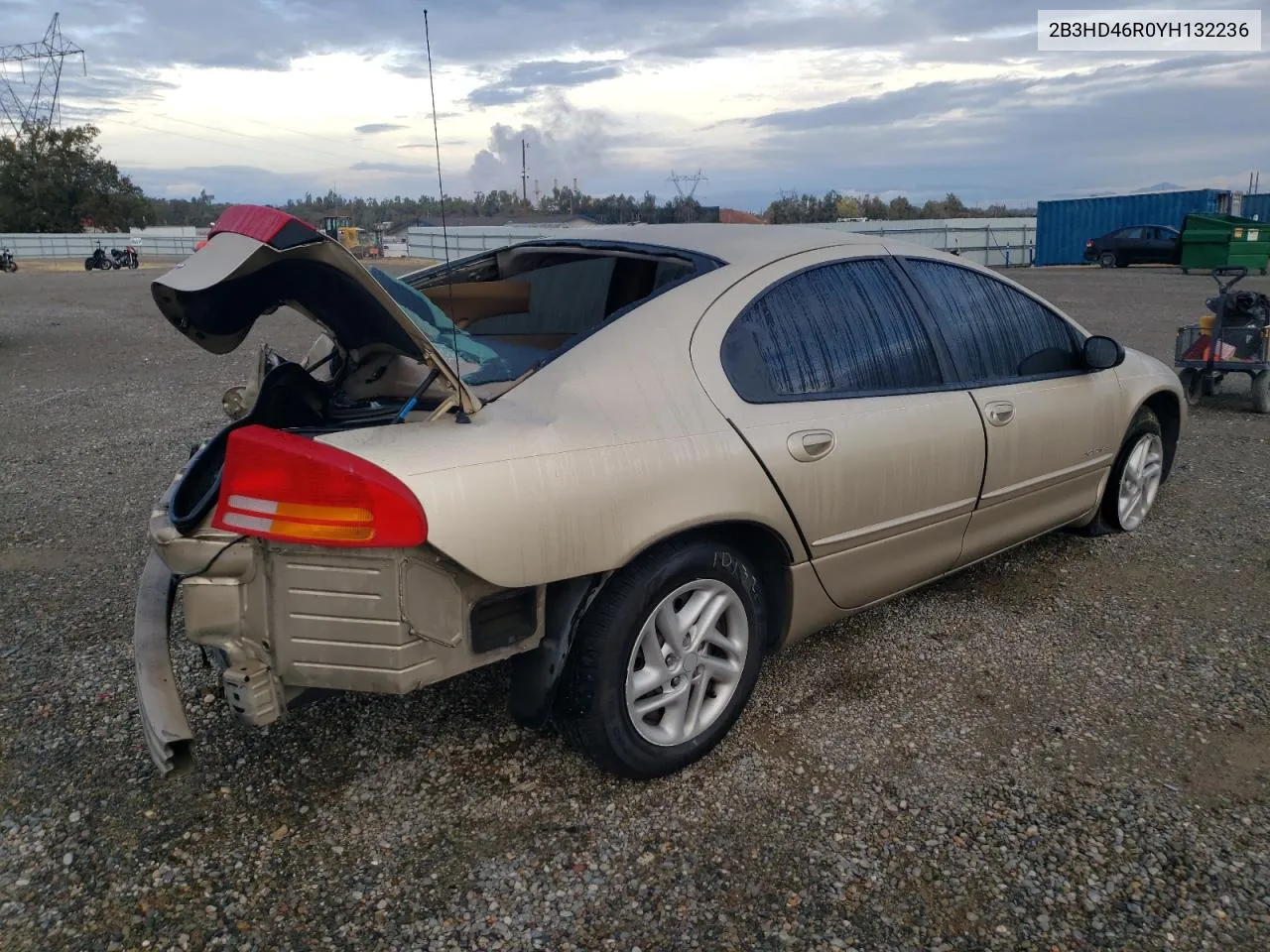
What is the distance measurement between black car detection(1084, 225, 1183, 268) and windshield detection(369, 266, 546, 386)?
93.6ft

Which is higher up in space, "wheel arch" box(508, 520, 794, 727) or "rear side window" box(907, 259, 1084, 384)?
"rear side window" box(907, 259, 1084, 384)

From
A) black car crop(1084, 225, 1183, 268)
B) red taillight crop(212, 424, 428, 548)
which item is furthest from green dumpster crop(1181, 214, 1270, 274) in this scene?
red taillight crop(212, 424, 428, 548)

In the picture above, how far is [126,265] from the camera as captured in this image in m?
40.9

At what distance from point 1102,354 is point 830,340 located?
1.59 meters

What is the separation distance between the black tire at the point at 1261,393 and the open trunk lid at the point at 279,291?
25.1ft

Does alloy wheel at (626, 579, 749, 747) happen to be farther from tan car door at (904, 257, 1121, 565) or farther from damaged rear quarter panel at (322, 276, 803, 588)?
tan car door at (904, 257, 1121, 565)

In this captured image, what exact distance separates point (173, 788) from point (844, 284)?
260 cm

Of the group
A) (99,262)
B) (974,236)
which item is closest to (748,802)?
(974,236)

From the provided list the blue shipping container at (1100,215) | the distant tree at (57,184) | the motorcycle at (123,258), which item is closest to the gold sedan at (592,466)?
the blue shipping container at (1100,215)

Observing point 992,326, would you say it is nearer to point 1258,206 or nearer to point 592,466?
point 592,466

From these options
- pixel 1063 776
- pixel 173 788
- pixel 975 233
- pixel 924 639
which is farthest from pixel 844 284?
pixel 975 233

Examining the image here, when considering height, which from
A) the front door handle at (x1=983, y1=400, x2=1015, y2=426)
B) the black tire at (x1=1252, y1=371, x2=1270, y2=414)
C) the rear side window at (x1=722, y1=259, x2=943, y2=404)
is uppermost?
the rear side window at (x1=722, y1=259, x2=943, y2=404)

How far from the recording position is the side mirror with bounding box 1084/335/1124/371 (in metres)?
3.95

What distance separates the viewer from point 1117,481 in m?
4.52
